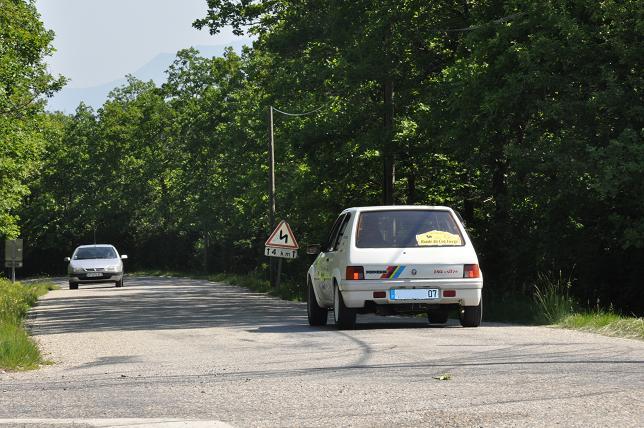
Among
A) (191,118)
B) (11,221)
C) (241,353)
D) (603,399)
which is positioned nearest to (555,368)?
(603,399)

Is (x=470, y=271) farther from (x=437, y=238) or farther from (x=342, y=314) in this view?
(x=342, y=314)

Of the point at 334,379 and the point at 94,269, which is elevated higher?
the point at 94,269

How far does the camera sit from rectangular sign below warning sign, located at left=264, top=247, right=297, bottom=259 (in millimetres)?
35094

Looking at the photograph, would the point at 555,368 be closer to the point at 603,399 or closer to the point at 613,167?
the point at 603,399

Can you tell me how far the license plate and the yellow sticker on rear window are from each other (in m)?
0.71

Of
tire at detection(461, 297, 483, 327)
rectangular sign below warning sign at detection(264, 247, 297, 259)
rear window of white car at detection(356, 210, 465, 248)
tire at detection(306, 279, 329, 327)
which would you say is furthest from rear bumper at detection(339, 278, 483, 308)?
rectangular sign below warning sign at detection(264, 247, 297, 259)

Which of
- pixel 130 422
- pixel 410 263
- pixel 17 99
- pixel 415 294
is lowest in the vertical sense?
pixel 130 422

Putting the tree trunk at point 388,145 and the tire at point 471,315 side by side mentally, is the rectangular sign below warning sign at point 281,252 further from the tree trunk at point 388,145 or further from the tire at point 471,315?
the tire at point 471,315

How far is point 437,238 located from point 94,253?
1133 inches

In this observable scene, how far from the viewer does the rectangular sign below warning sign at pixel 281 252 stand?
35094 millimetres

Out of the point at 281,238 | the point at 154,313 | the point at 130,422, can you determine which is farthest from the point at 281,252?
the point at 130,422

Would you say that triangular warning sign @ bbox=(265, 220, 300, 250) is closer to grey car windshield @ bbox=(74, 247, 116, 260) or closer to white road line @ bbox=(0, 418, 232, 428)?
grey car windshield @ bbox=(74, 247, 116, 260)

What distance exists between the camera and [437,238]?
53.4 feet

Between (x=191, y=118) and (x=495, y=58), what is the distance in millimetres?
53702
